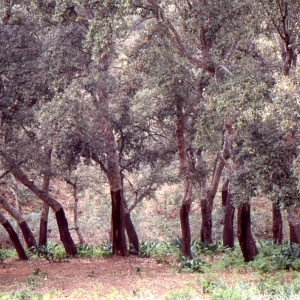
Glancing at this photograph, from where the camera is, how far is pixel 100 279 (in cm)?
1362

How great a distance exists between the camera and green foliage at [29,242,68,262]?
58.1 feet

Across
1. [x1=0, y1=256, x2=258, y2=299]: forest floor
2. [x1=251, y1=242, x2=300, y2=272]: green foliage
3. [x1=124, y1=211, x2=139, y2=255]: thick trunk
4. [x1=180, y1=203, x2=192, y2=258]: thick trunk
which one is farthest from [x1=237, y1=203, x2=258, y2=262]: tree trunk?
[x1=124, y1=211, x2=139, y2=255]: thick trunk

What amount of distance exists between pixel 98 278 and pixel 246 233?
15.6ft

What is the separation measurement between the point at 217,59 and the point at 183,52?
909 millimetres

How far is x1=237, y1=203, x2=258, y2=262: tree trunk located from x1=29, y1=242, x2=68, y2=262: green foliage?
6254 mm

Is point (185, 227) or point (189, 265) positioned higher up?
point (185, 227)

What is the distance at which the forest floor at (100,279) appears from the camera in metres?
10.9


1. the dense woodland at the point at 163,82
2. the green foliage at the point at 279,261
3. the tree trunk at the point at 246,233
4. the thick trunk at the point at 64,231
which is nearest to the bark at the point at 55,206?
the thick trunk at the point at 64,231

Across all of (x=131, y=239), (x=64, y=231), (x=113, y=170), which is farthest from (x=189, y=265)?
(x=64, y=231)

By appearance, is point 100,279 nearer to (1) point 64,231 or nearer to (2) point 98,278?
(2) point 98,278

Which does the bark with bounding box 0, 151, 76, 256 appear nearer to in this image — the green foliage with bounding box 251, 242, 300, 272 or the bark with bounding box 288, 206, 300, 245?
the green foliage with bounding box 251, 242, 300, 272

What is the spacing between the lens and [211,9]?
41.1 feet

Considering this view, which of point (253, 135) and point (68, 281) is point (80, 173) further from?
point (253, 135)

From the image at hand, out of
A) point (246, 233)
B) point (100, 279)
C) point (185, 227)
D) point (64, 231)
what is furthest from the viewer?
point (64, 231)
